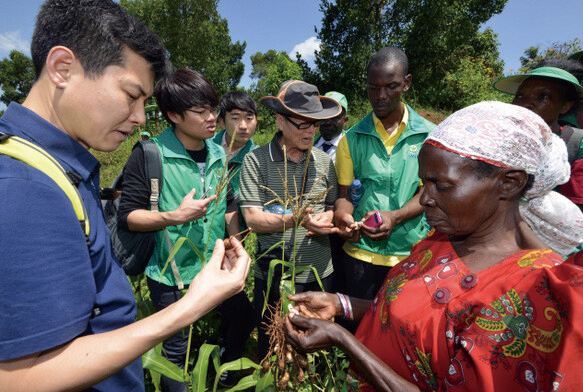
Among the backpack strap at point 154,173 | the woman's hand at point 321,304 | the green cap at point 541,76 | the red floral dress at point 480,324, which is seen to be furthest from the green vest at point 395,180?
the backpack strap at point 154,173

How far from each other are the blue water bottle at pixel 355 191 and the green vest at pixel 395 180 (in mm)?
61

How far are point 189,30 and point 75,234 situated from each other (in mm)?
22506

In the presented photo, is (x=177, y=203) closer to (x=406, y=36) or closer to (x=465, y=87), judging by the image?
(x=465, y=87)

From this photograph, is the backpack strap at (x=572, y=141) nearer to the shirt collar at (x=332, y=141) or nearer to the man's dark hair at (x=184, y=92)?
the shirt collar at (x=332, y=141)

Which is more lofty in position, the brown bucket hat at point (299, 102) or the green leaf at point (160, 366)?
the brown bucket hat at point (299, 102)

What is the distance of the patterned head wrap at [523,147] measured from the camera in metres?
1.11

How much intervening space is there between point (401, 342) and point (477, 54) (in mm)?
23987

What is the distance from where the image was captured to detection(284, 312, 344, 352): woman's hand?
1.37 m

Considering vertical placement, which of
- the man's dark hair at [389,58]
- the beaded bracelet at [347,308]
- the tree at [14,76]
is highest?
the tree at [14,76]

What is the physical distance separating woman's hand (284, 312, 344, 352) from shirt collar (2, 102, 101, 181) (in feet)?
3.60

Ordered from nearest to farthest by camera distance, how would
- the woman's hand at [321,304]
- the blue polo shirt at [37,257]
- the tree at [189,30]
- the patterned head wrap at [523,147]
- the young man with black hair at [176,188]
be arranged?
the blue polo shirt at [37,257]
the patterned head wrap at [523,147]
the woman's hand at [321,304]
the young man with black hair at [176,188]
the tree at [189,30]

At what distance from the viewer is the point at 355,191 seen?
2.67 meters

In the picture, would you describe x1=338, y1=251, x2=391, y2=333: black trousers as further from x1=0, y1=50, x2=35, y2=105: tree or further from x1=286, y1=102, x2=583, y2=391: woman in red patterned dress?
x1=0, y1=50, x2=35, y2=105: tree

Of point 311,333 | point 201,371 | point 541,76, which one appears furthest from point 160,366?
point 541,76
